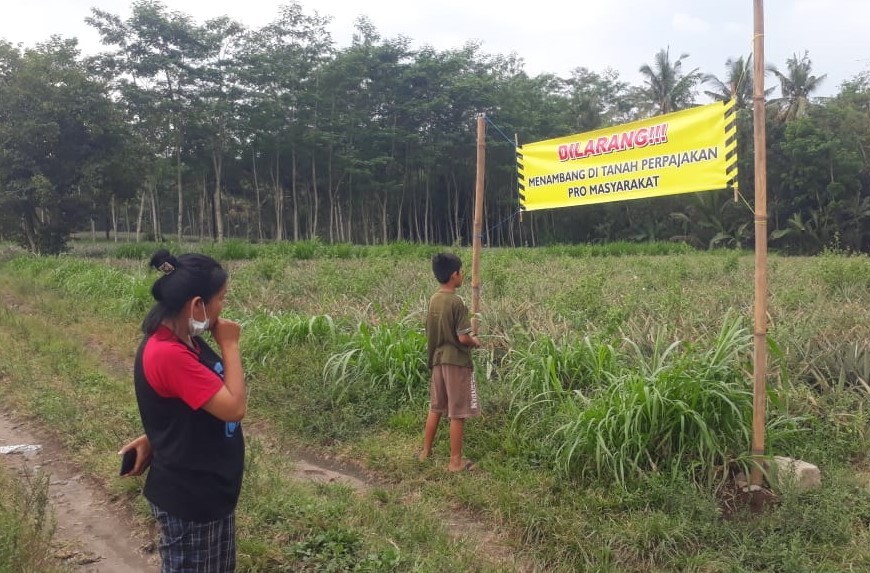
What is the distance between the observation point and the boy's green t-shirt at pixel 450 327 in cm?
424

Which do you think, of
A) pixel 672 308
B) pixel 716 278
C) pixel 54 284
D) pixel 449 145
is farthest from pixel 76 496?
pixel 449 145

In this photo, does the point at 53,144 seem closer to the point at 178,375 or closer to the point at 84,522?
the point at 84,522

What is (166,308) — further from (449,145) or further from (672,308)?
(449,145)

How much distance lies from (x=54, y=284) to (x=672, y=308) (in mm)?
12622

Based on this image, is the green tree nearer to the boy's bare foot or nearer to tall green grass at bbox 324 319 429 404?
tall green grass at bbox 324 319 429 404

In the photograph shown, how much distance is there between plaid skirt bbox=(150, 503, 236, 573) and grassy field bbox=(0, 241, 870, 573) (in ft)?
2.93

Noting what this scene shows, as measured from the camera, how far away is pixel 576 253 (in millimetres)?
21797

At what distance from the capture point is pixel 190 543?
219cm

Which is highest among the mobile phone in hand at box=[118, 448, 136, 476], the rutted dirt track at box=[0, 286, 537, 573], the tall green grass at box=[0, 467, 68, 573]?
the mobile phone in hand at box=[118, 448, 136, 476]

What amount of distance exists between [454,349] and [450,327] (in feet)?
0.47

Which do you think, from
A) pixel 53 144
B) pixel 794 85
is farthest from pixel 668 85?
pixel 53 144

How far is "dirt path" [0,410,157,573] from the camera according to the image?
3.22m

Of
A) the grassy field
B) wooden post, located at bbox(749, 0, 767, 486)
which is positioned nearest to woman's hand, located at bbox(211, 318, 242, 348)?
the grassy field

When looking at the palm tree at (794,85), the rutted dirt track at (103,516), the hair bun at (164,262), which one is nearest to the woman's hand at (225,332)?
the hair bun at (164,262)
